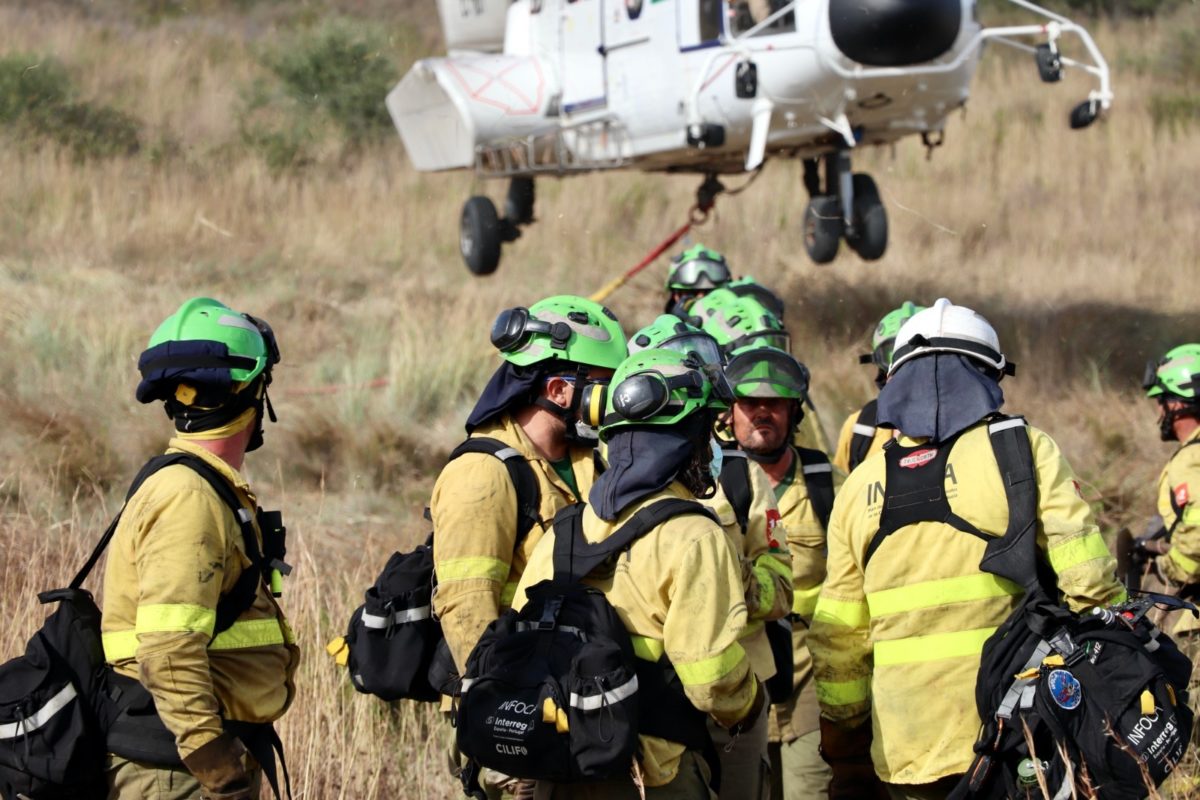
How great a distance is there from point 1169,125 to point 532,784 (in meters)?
18.8

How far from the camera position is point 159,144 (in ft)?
69.6

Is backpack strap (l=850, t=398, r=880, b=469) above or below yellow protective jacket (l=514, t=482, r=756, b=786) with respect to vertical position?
below

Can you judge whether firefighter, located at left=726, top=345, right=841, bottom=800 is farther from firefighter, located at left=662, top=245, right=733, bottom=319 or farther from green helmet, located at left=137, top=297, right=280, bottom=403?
firefighter, located at left=662, top=245, right=733, bottom=319

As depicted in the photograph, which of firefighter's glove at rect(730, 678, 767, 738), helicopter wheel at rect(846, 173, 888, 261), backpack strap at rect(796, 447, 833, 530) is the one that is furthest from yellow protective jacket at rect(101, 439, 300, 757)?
helicopter wheel at rect(846, 173, 888, 261)

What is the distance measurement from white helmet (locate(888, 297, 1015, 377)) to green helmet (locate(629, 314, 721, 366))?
1.00 metres

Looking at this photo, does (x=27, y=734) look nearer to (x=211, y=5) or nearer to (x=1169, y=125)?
(x=1169, y=125)

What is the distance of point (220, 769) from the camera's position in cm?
332

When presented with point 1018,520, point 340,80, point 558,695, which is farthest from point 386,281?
point 558,695

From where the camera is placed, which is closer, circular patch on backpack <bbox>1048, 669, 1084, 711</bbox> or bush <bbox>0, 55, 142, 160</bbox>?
circular patch on backpack <bbox>1048, 669, 1084, 711</bbox>

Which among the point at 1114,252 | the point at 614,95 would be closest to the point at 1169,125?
the point at 1114,252

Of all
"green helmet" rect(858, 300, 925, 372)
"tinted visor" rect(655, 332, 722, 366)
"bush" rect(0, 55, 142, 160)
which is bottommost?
"green helmet" rect(858, 300, 925, 372)

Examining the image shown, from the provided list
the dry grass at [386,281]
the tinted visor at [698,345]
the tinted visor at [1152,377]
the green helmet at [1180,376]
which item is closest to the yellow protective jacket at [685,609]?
the tinted visor at [698,345]

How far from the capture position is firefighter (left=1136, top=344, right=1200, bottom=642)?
6129mm

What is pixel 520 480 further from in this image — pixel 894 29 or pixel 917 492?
pixel 894 29
